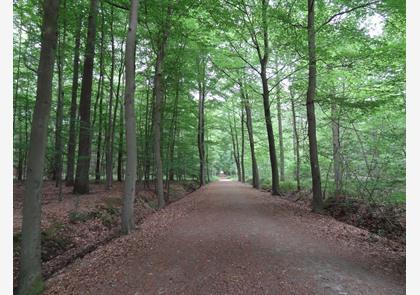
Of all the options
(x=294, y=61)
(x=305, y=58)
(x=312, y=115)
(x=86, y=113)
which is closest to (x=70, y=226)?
(x=86, y=113)

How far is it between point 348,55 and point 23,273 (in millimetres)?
11881

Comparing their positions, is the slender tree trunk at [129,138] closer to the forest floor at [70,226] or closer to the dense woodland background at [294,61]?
→ the dense woodland background at [294,61]

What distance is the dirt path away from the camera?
441 centimetres

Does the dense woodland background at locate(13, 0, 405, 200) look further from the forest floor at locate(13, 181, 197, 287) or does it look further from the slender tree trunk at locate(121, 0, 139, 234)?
the slender tree trunk at locate(121, 0, 139, 234)

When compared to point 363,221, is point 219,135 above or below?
above

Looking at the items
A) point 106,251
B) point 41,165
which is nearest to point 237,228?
point 106,251

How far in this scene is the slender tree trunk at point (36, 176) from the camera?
184 inches

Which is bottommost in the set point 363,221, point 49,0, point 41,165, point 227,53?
point 363,221

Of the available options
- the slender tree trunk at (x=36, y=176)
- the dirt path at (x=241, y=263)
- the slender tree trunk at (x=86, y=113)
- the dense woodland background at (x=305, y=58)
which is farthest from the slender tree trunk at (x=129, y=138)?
the slender tree trunk at (x=86, y=113)

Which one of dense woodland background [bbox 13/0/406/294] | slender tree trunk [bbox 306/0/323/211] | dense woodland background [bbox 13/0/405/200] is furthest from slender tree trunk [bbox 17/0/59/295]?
slender tree trunk [bbox 306/0/323/211]

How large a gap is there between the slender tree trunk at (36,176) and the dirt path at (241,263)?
424mm

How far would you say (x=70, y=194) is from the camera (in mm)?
12391

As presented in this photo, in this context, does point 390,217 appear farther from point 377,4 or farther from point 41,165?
point 41,165

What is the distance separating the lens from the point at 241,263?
5.21m
